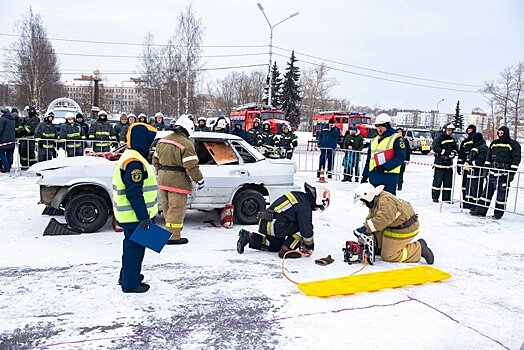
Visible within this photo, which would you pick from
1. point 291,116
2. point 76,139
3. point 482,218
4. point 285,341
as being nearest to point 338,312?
point 285,341

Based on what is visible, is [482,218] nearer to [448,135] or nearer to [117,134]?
[448,135]

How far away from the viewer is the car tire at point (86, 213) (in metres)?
6.84

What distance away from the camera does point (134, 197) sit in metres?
4.40

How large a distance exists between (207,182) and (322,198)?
2.22 metres

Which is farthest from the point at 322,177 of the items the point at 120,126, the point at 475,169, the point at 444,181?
the point at 120,126

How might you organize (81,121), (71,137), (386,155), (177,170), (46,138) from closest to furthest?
(177,170) < (386,155) < (46,138) < (71,137) < (81,121)

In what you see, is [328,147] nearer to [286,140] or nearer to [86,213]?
[286,140]

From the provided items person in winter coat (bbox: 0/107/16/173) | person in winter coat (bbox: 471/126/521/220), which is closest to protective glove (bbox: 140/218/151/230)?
person in winter coat (bbox: 471/126/521/220)

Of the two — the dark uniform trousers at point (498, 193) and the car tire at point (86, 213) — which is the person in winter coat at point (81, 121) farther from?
the dark uniform trousers at point (498, 193)

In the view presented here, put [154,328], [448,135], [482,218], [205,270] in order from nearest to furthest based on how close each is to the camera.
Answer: [154,328]
[205,270]
[482,218]
[448,135]

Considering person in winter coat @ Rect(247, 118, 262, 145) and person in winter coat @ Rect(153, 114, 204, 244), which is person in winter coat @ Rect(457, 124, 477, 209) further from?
person in winter coat @ Rect(153, 114, 204, 244)

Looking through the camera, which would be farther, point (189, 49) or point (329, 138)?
point (189, 49)

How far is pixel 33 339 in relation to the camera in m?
3.55

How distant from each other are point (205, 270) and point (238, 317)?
139cm
